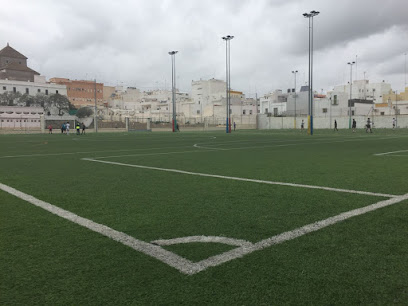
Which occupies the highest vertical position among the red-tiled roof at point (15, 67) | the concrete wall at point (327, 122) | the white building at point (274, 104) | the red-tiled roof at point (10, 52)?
the red-tiled roof at point (10, 52)

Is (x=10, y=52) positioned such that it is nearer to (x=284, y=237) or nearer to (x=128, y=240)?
(x=128, y=240)

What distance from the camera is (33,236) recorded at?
364 centimetres

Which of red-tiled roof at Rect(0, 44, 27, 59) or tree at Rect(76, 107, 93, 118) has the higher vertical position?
red-tiled roof at Rect(0, 44, 27, 59)

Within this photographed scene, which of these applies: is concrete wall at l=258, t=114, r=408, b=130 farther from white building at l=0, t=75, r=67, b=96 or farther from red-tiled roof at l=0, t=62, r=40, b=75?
red-tiled roof at l=0, t=62, r=40, b=75

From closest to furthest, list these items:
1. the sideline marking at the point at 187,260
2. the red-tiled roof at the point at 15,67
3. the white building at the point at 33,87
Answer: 1. the sideline marking at the point at 187,260
2. the white building at the point at 33,87
3. the red-tiled roof at the point at 15,67

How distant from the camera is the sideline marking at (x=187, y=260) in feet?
9.65

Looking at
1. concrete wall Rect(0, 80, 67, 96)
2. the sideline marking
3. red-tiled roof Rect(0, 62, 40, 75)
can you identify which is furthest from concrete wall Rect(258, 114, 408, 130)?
red-tiled roof Rect(0, 62, 40, 75)

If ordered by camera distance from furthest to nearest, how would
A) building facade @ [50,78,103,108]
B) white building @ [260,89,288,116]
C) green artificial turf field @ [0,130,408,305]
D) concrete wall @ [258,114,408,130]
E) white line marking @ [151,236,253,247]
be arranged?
building facade @ [50,78,103,108] → white building @ [260,89,288,116] → concrete wall @ [258,114,408,130] → white line marking @ [151,236,253,247] → green artificial turf field @ [0,130,408,305]

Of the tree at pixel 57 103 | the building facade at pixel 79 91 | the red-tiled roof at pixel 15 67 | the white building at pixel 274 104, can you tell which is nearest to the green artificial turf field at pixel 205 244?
the white building at pixel 274 104

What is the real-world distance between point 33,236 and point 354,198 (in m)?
4.16

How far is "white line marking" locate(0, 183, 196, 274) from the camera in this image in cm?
295

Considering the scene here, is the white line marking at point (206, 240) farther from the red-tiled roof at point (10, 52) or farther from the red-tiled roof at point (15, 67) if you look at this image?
the red-tiled roof at point (10, 52)

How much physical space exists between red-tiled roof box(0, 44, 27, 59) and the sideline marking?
141 meters

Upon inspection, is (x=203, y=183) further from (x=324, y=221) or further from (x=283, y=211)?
(x=324, y=221)
